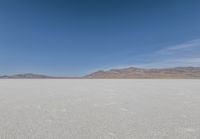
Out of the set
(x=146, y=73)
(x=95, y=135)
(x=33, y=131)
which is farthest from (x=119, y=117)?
(x=146, y=73)

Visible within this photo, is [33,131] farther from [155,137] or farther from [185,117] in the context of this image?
[185,117]

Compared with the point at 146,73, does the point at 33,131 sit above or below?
below

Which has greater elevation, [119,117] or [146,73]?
[146,73]

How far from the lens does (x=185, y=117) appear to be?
285 cm

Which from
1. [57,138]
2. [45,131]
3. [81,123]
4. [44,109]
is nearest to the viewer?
[57,138]

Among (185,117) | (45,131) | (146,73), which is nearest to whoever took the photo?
(45,131)

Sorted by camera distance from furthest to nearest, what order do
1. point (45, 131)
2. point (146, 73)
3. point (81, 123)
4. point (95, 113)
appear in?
point (146, 73), point (95, 113), point (81, 123), point (45, 131)

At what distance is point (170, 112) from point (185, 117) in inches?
14.0

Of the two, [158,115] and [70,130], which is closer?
[70,130]

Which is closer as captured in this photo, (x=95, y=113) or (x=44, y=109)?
(x=95, y=113)

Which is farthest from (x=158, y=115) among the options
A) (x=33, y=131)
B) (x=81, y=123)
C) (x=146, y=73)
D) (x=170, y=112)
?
(x=146, y=73)

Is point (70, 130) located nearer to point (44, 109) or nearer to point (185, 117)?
point (44, 109)

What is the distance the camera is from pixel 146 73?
4278 centimetres

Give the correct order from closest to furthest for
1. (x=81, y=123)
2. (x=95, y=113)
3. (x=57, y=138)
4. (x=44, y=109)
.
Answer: (x=57, y=138) < (x=81, y=123) < (x=95, y=113) < (x=44, y=109)
